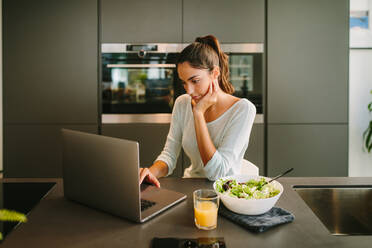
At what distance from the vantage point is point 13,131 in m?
2.81

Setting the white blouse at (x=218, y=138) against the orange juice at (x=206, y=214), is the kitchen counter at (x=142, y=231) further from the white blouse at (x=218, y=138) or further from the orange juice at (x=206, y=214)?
the white blouse at (x=218, y=138)

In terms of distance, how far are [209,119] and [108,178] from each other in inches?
34.4

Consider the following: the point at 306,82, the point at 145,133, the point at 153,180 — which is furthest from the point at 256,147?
the point at 153,180

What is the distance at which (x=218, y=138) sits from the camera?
1716 millimetres

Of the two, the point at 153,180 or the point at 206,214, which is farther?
the point at 153,180

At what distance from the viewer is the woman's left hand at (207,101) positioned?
162 centimetres

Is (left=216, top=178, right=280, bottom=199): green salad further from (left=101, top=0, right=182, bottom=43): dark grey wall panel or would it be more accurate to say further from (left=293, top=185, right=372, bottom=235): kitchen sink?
(left=101, top=0, right=182, bottom=43): dark grey wall panel

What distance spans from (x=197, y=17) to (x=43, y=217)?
2.16 metres

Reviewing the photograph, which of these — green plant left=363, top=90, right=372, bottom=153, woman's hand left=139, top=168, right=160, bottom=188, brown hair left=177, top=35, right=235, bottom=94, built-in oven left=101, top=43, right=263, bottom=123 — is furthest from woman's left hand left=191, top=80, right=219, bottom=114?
green plant left=363, top=90, right=372, bottom=153

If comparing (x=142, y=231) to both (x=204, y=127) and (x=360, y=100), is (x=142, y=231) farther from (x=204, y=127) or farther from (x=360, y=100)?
(x=360, y=100)

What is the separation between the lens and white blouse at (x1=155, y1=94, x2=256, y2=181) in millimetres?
1483

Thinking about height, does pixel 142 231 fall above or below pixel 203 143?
below

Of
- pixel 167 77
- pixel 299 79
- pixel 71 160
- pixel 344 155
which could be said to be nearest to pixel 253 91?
pixel 299 79

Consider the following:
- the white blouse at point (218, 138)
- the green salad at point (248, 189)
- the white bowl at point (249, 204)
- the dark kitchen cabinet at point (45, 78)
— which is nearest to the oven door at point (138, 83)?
the dark kitchen cabinet at point (45, 78)
